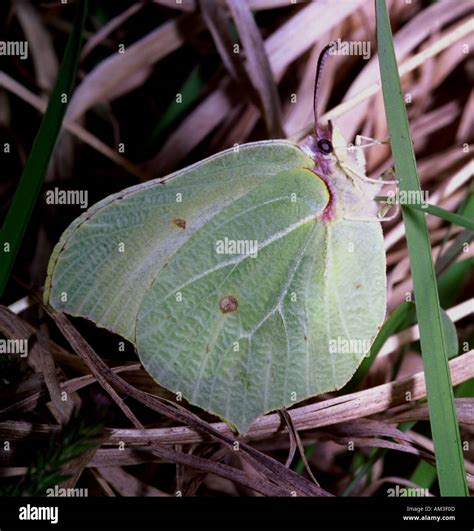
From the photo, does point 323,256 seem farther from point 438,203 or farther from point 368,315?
point 438,203

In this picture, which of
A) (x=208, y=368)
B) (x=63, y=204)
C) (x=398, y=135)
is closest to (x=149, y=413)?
(x=208, y=368)

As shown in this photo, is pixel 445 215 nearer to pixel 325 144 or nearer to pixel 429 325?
pixel 429 325

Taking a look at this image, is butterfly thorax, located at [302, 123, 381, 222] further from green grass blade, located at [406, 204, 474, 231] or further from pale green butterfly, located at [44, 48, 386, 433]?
green grass blade, located at [406, 204, 474, 231]

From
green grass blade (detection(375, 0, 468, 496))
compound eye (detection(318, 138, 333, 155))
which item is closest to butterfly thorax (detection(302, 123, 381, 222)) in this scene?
compound eye (detection(318, 138, 333, 155))

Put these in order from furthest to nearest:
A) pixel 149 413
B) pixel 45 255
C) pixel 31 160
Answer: pixel 45 255 < pixel 149 413 < pixel 31 160

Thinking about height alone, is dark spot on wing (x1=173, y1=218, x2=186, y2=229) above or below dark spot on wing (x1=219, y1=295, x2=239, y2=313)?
above

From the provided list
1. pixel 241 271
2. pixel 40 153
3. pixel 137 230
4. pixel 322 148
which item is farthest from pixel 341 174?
pixel 40 153
